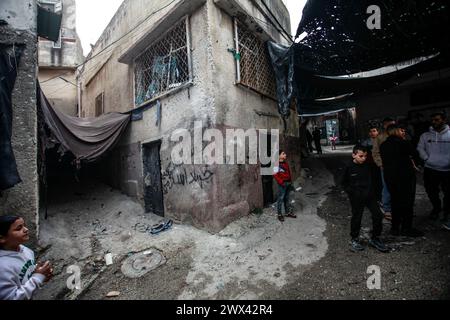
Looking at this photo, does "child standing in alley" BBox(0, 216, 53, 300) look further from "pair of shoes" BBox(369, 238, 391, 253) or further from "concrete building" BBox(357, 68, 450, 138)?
"concrete building" BBox(357, 68, 450, 138)

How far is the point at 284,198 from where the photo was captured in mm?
5426

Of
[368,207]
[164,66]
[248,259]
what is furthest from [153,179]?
[368,207]

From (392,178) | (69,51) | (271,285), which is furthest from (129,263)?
(69,51)

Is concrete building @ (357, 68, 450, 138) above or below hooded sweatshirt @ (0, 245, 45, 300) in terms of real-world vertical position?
above

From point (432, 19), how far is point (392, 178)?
12.0 ft

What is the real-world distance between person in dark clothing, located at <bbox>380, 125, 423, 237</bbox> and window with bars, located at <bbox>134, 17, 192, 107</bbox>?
4048 millimetres

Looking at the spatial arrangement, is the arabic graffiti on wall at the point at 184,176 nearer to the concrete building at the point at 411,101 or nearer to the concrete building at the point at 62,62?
the concrete building at the point at 411,101

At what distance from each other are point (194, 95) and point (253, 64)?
2.24 m

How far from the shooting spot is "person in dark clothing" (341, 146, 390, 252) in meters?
3.44

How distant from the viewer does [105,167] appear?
861 cm

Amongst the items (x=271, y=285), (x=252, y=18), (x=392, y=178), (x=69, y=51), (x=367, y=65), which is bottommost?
(x=271, y=285)

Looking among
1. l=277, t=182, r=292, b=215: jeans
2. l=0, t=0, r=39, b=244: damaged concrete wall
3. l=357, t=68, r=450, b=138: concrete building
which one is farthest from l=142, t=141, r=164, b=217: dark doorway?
l=357, t=68, r=450, b=138: concrete building
